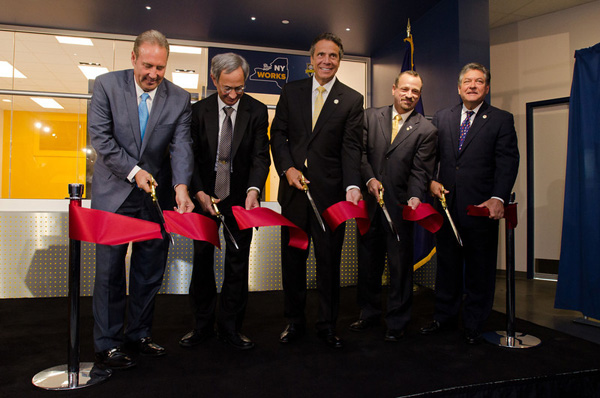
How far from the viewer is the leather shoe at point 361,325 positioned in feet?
8.27

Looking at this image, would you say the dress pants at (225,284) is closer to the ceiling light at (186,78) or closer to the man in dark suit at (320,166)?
the man in dark suit at (320,166)

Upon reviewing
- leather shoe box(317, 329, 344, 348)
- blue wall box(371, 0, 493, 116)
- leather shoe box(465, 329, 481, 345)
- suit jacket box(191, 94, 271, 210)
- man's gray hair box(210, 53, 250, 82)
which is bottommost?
leather shoe box(465, 329, 481, 345)

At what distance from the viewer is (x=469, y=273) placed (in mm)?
2508

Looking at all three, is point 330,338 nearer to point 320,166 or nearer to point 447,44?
point 320,166

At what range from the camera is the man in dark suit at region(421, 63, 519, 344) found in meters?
2.44

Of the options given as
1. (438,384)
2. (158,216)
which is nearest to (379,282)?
(438,384)

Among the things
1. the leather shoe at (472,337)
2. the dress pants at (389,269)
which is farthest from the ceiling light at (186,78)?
the leather shoe at (472,337)

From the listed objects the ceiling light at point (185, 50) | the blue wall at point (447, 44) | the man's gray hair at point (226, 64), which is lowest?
the man's gray hair at point (226, 64)

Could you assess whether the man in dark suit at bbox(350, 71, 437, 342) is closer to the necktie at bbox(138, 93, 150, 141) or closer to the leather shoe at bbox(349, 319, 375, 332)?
the leather shoe at bbox(349, 319, 375, 332)

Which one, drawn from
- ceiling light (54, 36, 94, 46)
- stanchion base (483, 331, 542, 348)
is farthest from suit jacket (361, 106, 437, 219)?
ceiling light (54, 36, 94, 46)

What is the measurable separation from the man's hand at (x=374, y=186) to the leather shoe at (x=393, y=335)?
771 millimetres

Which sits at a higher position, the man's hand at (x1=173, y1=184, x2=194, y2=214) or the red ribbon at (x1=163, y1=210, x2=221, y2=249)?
the man's hand at (x1=173, y1=184, x2=194, y2=214)

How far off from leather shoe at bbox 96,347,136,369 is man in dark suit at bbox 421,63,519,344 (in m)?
1.65

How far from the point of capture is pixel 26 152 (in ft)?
20.1
